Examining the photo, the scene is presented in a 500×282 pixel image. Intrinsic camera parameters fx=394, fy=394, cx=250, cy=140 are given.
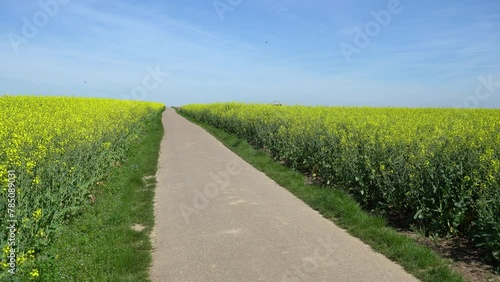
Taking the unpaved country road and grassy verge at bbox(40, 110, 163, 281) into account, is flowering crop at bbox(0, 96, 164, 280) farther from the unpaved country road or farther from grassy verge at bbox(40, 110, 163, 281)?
the unpaved country road

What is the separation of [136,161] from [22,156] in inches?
304

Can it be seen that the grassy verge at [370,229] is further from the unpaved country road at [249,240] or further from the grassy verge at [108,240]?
the grassy verge at [108,240]

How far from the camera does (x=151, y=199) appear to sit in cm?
990

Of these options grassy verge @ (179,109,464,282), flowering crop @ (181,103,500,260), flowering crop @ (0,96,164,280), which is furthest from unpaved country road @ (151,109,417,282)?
flowering crop @ (0,96,164,280)

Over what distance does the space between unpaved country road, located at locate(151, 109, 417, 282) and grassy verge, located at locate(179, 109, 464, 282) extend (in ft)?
0.66

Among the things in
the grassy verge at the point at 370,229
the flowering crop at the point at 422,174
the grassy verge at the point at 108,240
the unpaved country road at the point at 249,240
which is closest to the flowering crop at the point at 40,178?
the grassy verge at the point at 108,240

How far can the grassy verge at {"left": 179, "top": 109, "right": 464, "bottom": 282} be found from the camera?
5658mm

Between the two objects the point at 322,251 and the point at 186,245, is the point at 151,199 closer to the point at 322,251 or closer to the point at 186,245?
the point at 186,245

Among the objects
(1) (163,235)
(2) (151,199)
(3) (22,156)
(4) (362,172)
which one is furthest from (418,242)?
(3) (22,156)

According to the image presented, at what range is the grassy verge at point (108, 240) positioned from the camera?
18.6 ft

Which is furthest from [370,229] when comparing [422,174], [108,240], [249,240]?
[108,240]

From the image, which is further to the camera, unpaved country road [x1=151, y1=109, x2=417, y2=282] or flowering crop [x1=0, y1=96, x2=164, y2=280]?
flowering crop [x1=0, y1=96, x2=164, y2=280]

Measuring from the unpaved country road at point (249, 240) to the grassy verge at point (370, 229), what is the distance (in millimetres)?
203

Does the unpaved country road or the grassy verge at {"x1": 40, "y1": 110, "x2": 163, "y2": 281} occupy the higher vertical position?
the unpaved country road
